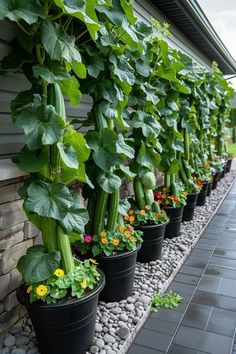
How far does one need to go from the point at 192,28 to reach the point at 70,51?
3900 mm

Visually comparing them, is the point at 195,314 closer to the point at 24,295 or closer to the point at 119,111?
the point at 24,295

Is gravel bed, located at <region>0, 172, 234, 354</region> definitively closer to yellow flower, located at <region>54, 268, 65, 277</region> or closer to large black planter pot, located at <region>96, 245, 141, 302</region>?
large black planter pot, located at <region>96, 245, 141, 302</region>

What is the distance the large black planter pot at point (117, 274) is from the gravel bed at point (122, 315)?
0.05 meters

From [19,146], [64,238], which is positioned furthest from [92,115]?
[64,238]

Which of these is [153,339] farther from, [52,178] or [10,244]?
[52,178]

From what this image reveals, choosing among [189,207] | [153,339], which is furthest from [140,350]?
[189,207]

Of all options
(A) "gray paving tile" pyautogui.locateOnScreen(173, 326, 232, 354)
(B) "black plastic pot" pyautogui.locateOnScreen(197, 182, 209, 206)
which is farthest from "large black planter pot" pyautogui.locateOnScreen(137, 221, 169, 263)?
(B) "black plastic pot" pyautogui.locateOnScreen(197, 182, 209, 206)

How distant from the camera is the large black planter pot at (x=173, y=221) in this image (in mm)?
3307

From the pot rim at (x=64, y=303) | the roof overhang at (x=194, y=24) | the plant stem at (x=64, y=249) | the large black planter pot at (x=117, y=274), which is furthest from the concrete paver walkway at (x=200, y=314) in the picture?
the roof overhang at (x=194, y=24)

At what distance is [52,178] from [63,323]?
684 millimetres

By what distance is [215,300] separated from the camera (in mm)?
2320

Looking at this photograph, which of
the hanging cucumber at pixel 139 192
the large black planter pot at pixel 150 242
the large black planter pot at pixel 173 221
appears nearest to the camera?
the large black planter pot at pixel 150 242

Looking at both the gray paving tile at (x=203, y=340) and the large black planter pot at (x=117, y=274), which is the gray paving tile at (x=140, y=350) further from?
the large black planter pot at (x=117, y=274)

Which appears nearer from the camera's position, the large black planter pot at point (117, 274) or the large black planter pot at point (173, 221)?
the large black planter pot at point (117, 274)
